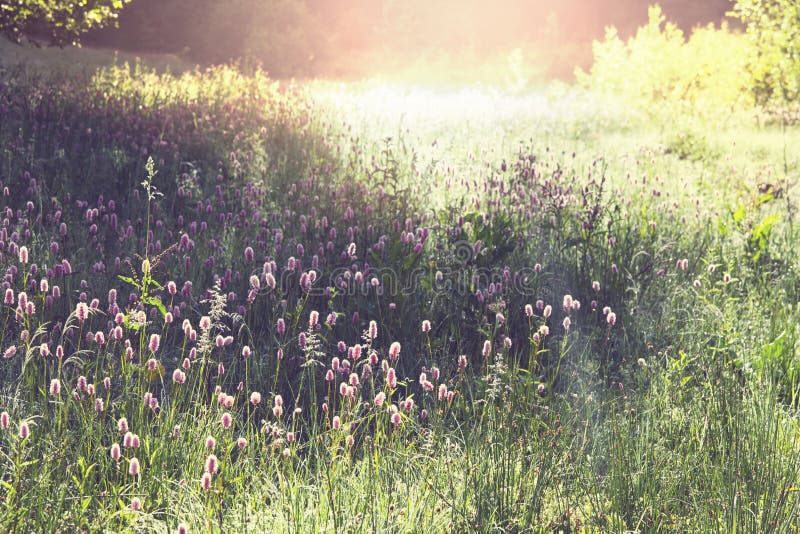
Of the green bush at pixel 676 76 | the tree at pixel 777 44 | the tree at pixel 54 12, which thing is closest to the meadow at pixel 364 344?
the tree at pixel 54 12

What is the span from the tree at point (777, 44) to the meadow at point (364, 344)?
4.96 m

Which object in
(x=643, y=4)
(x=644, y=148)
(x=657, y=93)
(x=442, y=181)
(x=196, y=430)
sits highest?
(x=643, y=4)

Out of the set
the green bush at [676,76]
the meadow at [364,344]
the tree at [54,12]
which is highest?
the green bush at [676,76]

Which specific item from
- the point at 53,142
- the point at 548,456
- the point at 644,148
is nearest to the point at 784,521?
the point at 548,456

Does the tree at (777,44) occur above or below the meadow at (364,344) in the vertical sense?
above

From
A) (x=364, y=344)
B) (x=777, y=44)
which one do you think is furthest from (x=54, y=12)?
(x=777, y=44)

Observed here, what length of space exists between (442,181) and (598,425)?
4124mm

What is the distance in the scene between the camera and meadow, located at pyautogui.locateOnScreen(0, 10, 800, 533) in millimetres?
2275

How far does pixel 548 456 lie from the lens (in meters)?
2.54

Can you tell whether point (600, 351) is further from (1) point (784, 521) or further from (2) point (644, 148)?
(2) point (644, 148)

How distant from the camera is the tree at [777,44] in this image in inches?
473

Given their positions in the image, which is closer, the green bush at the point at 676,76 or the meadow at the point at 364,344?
the meadow at the point at 364,344

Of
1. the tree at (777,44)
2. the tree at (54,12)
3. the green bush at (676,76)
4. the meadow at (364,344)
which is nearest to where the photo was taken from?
the meadow at (364,344)

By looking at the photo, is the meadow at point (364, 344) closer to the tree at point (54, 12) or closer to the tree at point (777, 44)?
the tree at point (54, 12)
